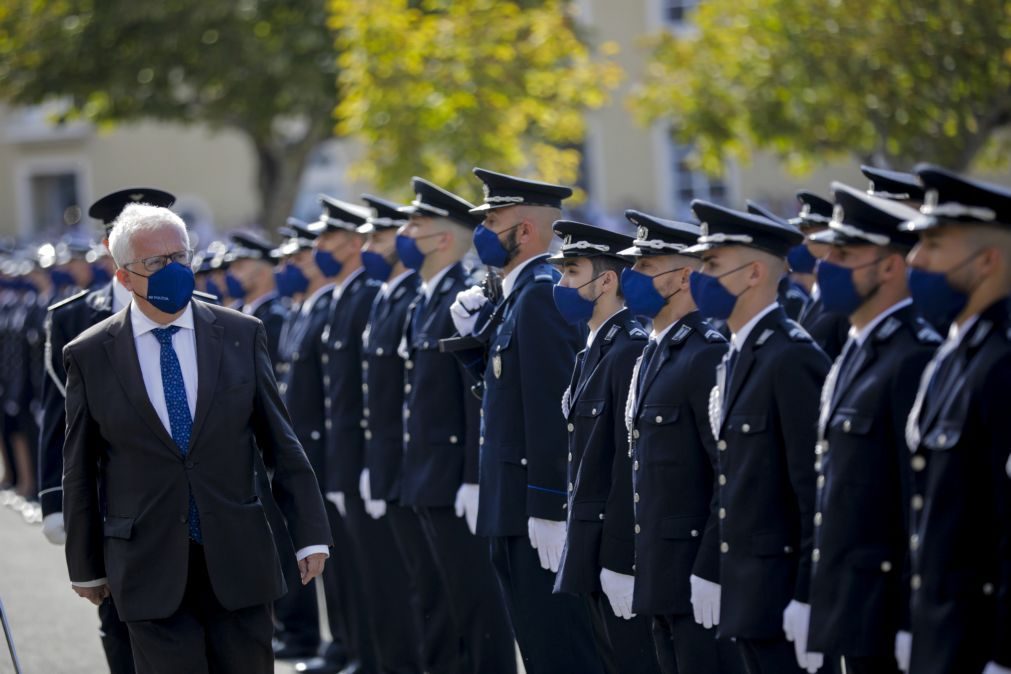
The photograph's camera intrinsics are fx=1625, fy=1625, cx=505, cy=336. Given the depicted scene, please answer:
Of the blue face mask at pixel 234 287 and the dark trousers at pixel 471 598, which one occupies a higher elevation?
the blue face mask at pixel 234 287

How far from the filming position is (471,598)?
7.70 meters

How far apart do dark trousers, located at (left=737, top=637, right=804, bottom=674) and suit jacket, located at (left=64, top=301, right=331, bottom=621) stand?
1744mm

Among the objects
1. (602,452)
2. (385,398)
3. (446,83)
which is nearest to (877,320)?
(602,452)

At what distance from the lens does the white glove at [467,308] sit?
24.6ft

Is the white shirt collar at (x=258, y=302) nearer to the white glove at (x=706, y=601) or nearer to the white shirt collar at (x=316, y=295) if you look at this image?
the white shirt collar at (x=316, y=295)

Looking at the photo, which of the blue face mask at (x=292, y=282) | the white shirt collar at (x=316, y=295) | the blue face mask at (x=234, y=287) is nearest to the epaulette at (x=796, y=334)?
the white shirt collar at (x=316, y=295)

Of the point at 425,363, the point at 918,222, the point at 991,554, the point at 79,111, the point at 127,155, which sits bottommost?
the point at 127,155

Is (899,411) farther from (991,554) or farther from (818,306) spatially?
(818,306)

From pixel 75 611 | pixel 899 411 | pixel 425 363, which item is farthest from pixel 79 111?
pixel 899 411

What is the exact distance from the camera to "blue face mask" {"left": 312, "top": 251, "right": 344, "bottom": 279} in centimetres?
957

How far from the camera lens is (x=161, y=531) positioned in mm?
5699

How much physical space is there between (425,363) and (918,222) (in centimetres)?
372

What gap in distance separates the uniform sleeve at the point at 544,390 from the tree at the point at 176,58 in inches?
652

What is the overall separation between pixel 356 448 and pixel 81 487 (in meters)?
3.23
